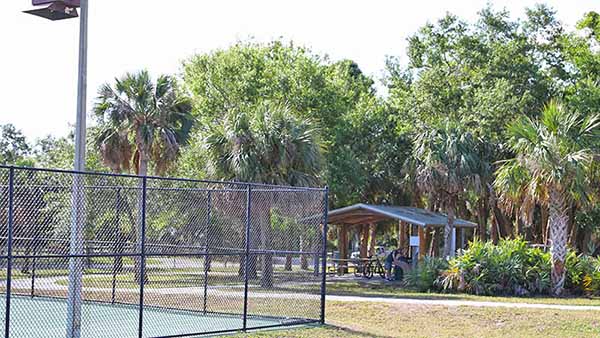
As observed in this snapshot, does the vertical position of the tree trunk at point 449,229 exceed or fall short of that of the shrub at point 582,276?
it exceeds it

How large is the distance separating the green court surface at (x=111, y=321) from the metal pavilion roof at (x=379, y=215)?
589 inches

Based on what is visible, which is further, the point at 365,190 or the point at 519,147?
the point at 365,190

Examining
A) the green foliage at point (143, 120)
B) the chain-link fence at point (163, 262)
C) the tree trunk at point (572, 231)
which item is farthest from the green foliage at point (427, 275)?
the tree trunk at point (572, 231)

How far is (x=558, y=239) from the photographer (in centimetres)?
2595

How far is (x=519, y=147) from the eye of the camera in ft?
86.8

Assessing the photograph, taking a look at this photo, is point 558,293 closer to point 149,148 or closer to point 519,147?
point 519,147

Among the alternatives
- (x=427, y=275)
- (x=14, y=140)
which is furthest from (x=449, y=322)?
(x=14, y=140)

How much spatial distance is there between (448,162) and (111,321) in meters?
20.0

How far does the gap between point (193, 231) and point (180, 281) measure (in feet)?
5.94

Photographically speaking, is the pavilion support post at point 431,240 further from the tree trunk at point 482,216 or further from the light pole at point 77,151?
the light pole at point 77,151

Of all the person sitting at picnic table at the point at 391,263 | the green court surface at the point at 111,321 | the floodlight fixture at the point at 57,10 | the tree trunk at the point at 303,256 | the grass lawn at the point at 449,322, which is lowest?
the grass lawn at the point at 449,322

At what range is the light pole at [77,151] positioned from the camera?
41.4 ft

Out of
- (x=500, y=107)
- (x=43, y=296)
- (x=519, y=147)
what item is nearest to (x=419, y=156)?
(x=500, y=107)

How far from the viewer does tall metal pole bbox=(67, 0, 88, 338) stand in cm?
1265
